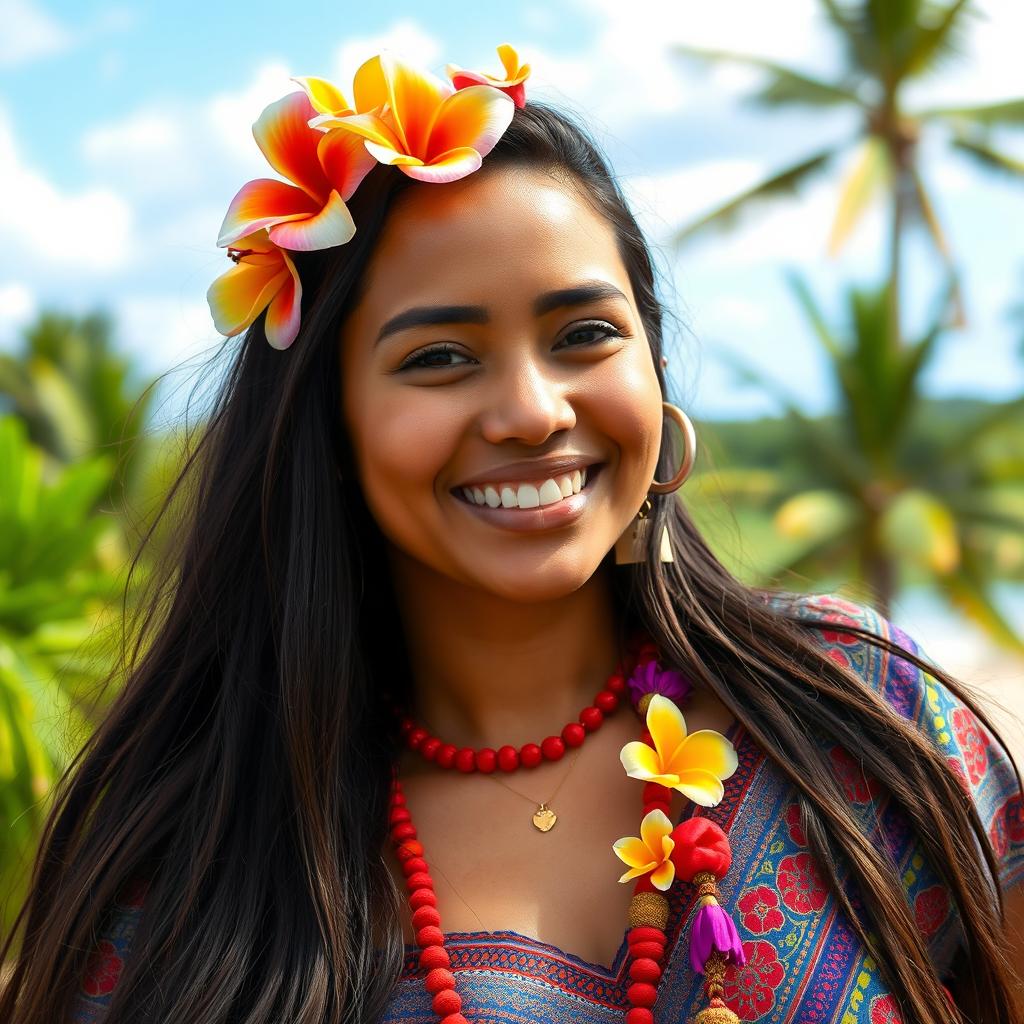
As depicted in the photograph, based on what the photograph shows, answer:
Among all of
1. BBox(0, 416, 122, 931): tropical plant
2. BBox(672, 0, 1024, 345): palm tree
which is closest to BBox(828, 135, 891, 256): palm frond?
BBox(672, 0, 1024, 345): palm tree

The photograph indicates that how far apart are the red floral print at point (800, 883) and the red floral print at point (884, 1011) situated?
16 centimetres

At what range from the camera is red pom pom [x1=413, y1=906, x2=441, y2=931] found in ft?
7.46

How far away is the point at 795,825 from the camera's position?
2256 millimetres

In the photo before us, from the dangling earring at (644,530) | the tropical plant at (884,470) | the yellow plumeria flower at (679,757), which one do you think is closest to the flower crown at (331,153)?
the dangling earring at (644,530)

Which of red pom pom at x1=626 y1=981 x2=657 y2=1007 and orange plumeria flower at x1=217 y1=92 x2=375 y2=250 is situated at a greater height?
orange plumeria flower at x1=217 y1=92 x2=375 y2=250

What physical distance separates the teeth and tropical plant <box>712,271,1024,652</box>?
1817 cm

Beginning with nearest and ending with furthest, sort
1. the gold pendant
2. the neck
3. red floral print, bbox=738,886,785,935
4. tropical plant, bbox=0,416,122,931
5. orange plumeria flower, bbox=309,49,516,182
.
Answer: red floral print, bbox=738,886,785,935 < orange plumeria flower, bbox=309,49,516,182 < the gold pendant < the neck < tropical plant, bbox=0,416,122,931

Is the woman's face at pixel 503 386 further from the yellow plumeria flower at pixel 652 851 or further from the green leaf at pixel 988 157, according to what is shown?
the green leaf at pixel 988 157

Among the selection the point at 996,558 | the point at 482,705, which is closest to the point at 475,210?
the point at 482,705

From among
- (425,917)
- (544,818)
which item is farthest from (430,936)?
(544,818)

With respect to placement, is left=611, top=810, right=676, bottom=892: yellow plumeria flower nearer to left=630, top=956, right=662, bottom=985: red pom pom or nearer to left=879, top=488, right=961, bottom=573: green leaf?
left=630, top=956, right=662, bottom=985: red pom pom

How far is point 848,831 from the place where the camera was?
2.19 metres

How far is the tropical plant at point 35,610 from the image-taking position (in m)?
5.51

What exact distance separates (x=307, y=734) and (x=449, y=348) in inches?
29.1
